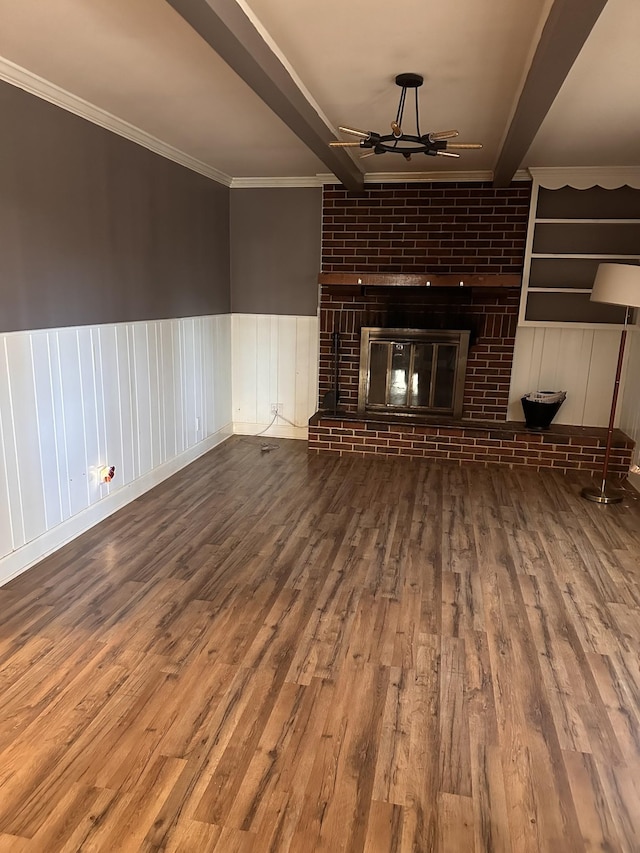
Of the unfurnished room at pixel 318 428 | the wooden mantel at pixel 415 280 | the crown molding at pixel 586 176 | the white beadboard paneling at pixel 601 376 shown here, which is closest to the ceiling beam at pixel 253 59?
the unfurnished room at pixel 318 428

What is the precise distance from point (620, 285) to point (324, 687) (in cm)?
301

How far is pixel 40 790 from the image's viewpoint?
1612mm

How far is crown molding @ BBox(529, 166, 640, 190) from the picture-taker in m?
4.38

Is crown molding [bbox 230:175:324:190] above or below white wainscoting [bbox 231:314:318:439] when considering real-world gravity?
above

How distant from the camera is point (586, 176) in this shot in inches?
176

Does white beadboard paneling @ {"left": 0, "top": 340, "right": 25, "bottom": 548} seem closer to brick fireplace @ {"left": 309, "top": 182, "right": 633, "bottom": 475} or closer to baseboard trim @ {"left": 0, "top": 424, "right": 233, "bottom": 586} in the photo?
baseboard trim @ {"left": 0, "top": 424, "right": 233, "bottom": 586}

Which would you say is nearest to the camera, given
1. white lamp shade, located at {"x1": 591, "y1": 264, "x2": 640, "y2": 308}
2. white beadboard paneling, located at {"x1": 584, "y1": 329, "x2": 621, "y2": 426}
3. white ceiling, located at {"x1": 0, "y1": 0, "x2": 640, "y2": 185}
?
white ceiling, located at {"x1": 0, "y1": 0, "x2": 640, "y2": 185}

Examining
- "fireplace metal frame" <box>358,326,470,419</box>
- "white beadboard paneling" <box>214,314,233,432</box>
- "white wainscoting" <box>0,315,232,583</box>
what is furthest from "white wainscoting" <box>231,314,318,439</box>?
"white wainscoting" <box>0,315,232,583</box>

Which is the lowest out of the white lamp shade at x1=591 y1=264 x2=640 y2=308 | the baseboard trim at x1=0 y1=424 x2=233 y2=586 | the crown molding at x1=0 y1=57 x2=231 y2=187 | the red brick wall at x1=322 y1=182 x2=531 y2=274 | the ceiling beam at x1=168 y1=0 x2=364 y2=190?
the baseboard trim at x1=0 y1=424 x2=233 y2=586

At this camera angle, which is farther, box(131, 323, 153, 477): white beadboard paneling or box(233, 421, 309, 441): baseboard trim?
box(233, 421, 309, 441): baseboard trim

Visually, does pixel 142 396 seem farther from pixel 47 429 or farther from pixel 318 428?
pixel 318 428

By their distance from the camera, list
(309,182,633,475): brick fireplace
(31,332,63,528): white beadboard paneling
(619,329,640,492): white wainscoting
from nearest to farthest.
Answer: (31,332,63,528): white beadboard paneling
(619,329,640,492): white wainscoting
(309,182,633,475): brick fireplace

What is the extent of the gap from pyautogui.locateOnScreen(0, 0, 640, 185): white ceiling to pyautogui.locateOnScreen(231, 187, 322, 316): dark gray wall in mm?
1375

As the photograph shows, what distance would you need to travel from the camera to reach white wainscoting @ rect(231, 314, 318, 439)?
5.47 metres
